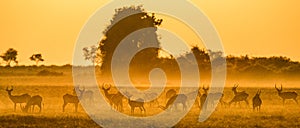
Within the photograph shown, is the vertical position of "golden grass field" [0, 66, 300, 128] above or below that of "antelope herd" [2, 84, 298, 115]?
below

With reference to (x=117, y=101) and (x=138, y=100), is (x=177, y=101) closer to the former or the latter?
(x=138, y=100)

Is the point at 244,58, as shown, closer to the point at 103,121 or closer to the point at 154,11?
the point at 154,11

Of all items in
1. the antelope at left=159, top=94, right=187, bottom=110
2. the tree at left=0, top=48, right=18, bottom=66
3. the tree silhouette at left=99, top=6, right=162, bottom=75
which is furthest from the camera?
the tree at left=0, top=48, right=18, bottom=66

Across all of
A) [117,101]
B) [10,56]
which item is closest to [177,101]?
[117,101]

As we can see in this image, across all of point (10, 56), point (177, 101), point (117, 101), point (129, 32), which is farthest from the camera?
point (10, 56)

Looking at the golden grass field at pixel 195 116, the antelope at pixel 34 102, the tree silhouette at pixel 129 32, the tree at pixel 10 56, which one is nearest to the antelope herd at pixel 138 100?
the antelope at pixel 34 102

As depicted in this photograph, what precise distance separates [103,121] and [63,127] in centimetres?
261

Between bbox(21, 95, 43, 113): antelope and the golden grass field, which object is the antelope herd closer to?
A: bbox(21, 95, 43, 113): antelope

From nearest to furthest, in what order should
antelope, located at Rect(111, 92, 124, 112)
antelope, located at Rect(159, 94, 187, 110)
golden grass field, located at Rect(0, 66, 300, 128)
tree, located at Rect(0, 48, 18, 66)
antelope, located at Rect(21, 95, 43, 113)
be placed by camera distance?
1. golden grass field, located at Rect(0, 66, 300, 128)
2. antelope, located at Rect(21, 95, 43, 113)
3. antelope, located at Rect(111, 92, 124, 112)
4. antelope, located at Rect(159, 94, 187, 110)
5. tree, located at Rect(0, 48, 18, 66)

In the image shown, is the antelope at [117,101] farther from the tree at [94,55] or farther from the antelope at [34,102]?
the tree at [94,55]

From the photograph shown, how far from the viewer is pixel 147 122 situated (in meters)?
32.0

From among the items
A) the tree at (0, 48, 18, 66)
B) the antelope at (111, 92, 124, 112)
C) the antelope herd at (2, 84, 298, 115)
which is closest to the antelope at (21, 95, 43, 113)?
the antelope herd at (2, 84, 298, 115)

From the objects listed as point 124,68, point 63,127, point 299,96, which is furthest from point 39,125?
point 124,68

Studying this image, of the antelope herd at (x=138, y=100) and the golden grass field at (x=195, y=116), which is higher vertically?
the antelope herd at (x=138, y=100)
